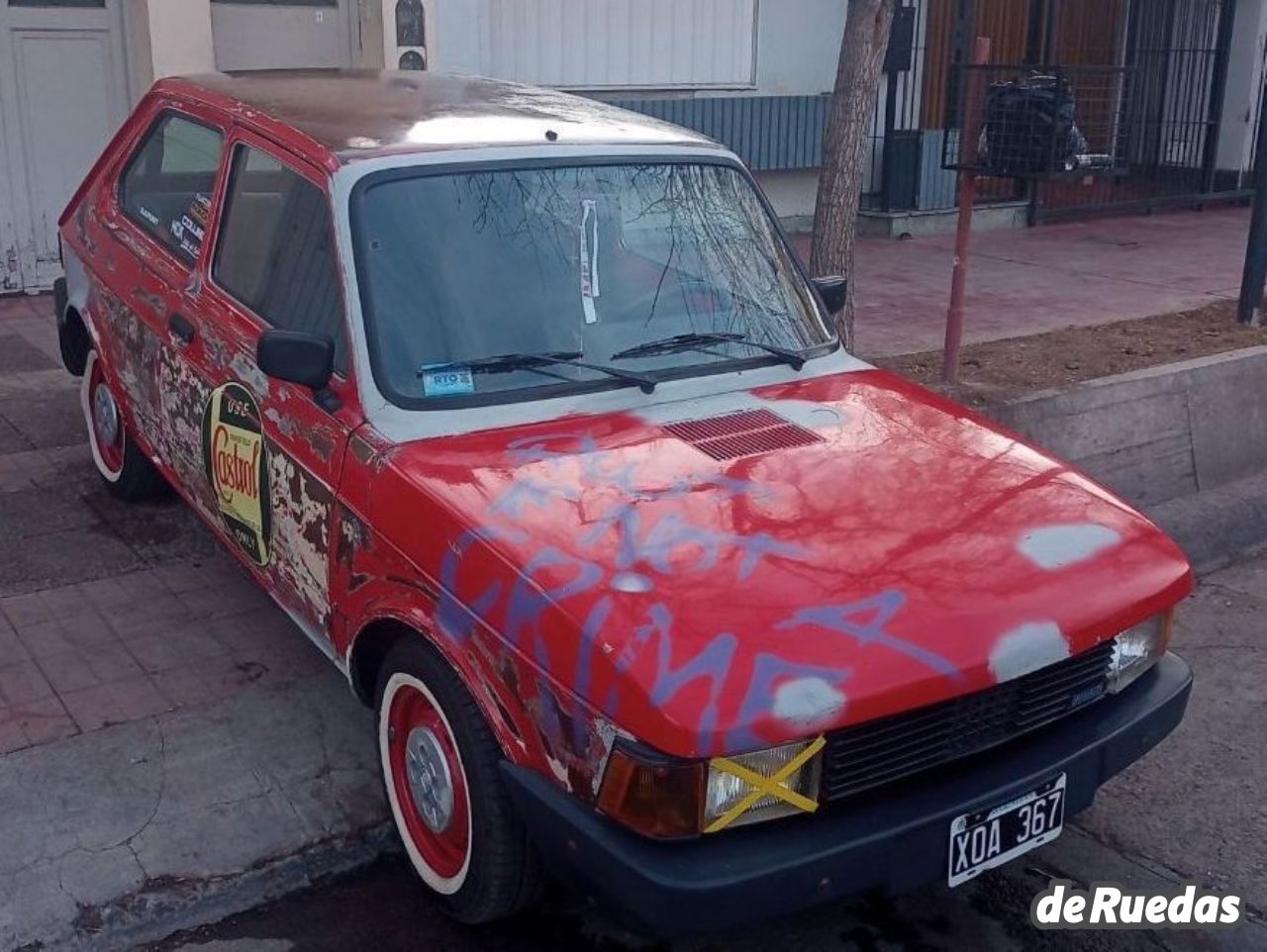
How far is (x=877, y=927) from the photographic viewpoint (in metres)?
3.73

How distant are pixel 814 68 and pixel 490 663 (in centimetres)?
1088

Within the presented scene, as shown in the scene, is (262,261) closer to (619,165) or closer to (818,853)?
(619,165)

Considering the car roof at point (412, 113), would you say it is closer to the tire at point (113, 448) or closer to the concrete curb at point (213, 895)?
the tire at point (113, 448)

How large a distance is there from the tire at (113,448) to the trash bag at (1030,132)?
4179 mm

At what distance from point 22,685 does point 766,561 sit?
8.83ft

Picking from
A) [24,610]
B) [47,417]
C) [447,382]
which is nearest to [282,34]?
[47,417]

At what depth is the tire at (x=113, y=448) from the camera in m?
5.79

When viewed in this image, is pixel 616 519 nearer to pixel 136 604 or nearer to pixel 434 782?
pixel 434 782

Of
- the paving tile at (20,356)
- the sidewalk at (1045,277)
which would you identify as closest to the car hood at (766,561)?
the sidewalk at (1045,277)

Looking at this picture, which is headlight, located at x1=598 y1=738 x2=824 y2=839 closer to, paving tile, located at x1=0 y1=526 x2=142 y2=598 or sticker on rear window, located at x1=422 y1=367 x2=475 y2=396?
sticker on rear window, located at x1=422 y1=367 x2=475 y2=396

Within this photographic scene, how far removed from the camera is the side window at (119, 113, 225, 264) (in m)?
4.79

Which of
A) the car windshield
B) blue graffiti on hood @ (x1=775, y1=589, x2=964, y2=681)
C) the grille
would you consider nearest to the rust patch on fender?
the car windshield

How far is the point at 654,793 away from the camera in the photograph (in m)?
2.87

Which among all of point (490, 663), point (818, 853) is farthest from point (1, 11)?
point (818, 853)
